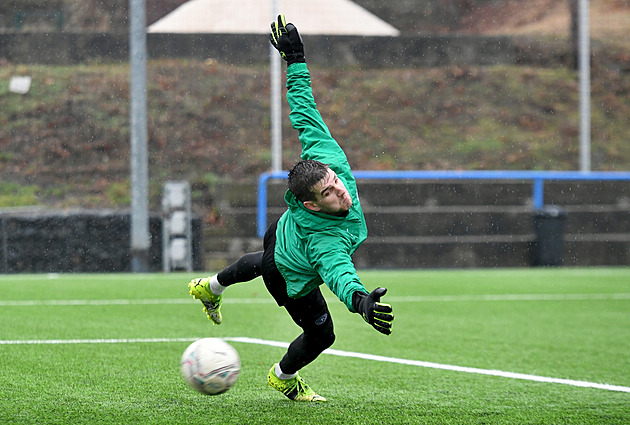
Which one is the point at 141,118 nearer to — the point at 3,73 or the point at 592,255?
the point at 3,73

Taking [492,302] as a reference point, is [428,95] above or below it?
above

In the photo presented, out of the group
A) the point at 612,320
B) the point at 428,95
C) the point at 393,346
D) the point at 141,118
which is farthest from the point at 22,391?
the point at 428,95

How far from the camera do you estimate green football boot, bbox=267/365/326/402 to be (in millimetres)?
4488

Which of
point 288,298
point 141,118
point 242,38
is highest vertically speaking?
point 242,38

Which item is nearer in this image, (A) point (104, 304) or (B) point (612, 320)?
(B) point (612, 320)

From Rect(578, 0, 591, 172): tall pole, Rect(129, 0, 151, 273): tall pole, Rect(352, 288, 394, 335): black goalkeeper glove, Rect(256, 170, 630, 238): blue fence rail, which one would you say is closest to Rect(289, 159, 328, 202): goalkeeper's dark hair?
Rect(352, 288, 394, 335): black goalkeeper glove

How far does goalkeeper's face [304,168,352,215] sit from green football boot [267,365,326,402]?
3.53ft

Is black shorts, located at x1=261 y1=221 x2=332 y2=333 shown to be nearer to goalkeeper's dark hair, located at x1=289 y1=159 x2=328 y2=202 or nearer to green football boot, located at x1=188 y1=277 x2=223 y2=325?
goalkeeper's dark hair, located at x1=289 y1=159 x2=328 y2=202

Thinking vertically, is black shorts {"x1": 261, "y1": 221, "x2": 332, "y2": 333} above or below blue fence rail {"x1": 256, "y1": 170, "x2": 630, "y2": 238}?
below

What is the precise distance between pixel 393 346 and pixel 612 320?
8.94 ft

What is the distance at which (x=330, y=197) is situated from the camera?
3824 mm

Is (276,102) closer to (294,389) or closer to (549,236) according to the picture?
(549,236)

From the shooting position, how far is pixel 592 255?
48.9 ft

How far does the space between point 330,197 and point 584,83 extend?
41.7ft
